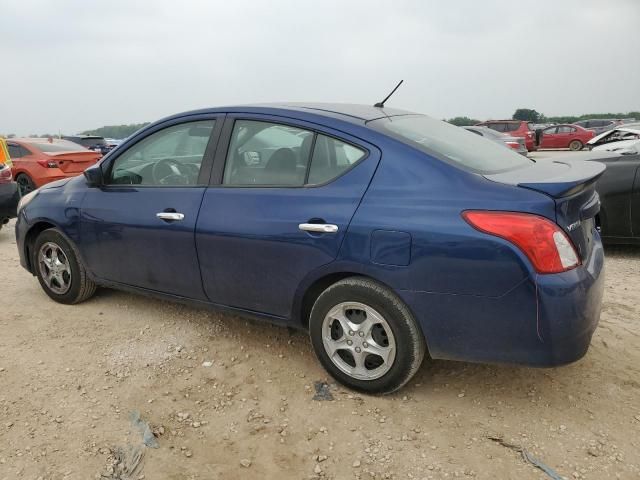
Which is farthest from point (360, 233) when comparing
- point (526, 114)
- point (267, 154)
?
point (526, 114)

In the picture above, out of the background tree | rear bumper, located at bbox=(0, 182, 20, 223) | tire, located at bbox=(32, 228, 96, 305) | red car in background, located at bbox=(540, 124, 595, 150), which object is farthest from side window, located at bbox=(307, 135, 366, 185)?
the background tree

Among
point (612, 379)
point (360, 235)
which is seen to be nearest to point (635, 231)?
point (612, 379)

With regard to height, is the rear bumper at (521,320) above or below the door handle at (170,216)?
below

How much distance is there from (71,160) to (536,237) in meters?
10.4

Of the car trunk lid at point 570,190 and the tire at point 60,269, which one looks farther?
the tire at point 60,269

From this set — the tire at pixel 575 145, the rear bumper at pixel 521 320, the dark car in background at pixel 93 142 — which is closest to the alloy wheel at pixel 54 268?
the rear bumper at pixel 521 320

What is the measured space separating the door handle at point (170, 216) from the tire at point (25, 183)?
841cm

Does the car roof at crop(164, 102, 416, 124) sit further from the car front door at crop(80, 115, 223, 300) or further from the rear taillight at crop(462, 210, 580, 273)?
the rear taillight at crop(462, 210, 580, 273)

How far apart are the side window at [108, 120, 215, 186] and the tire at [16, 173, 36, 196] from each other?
7872 mm

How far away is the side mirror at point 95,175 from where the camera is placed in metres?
3.84

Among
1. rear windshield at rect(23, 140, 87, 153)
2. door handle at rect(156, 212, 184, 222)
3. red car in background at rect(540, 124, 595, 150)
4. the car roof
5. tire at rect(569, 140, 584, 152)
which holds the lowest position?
tire at rect(569, 140, 584, 152)

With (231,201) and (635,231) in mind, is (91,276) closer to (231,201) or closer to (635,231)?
(231,201)

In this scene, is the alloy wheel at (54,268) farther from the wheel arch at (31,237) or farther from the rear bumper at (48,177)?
the rear bumper at (48,177)

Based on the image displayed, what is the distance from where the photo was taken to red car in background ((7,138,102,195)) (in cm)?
1045
